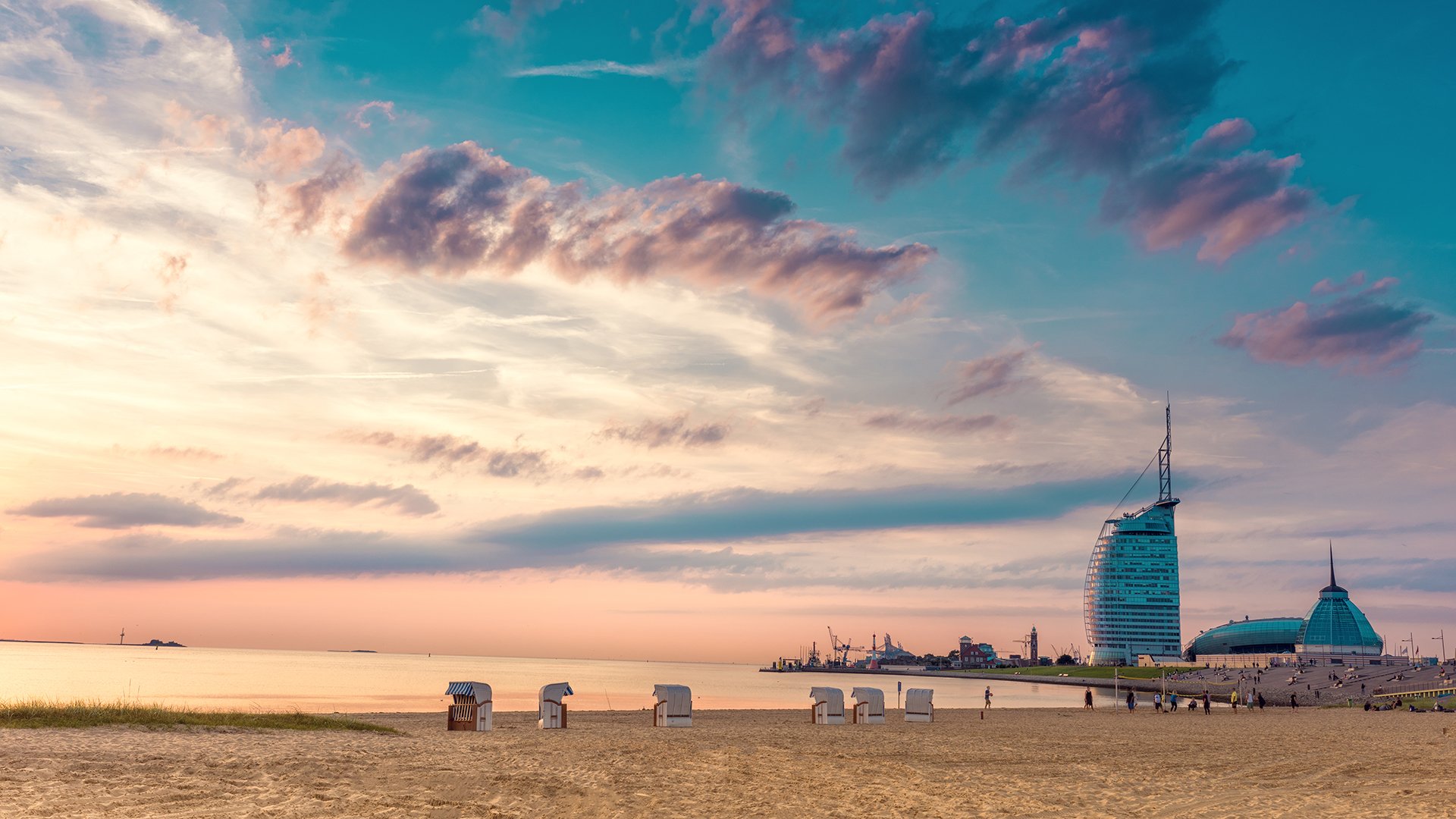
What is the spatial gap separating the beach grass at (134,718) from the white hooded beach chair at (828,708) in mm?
17484

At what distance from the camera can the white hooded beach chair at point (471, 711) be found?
34312 mm

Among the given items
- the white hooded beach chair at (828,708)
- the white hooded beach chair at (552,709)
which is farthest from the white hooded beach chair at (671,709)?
the white hooded beach chair at (828,708)

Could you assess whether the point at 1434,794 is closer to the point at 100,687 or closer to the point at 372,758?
the point at 372,758

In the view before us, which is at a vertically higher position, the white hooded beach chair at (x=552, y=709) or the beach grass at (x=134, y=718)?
the beach grass at (x=134, y=718)

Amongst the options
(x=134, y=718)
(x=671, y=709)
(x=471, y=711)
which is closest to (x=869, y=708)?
(x=671, y=709)

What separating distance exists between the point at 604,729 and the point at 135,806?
77.8 ft

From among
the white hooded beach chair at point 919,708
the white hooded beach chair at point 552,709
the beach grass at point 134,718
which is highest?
the beach grass at point 134,718

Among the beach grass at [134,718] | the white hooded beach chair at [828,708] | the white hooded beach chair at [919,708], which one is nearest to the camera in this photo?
the beach grass at [134,718]

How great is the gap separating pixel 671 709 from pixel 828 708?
22.3ft

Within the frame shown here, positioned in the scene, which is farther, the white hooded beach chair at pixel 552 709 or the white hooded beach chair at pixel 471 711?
the white hooded beach chair at pixel 552 709

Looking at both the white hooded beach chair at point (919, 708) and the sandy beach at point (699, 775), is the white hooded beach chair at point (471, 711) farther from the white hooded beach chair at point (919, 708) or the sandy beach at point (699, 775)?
the white hooded beach chair at point (919, 708)

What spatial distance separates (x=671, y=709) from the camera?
3922 cm

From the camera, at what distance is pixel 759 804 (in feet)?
54.2

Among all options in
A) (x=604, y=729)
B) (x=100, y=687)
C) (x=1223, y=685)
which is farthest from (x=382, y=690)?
(x=1223, y=685)
